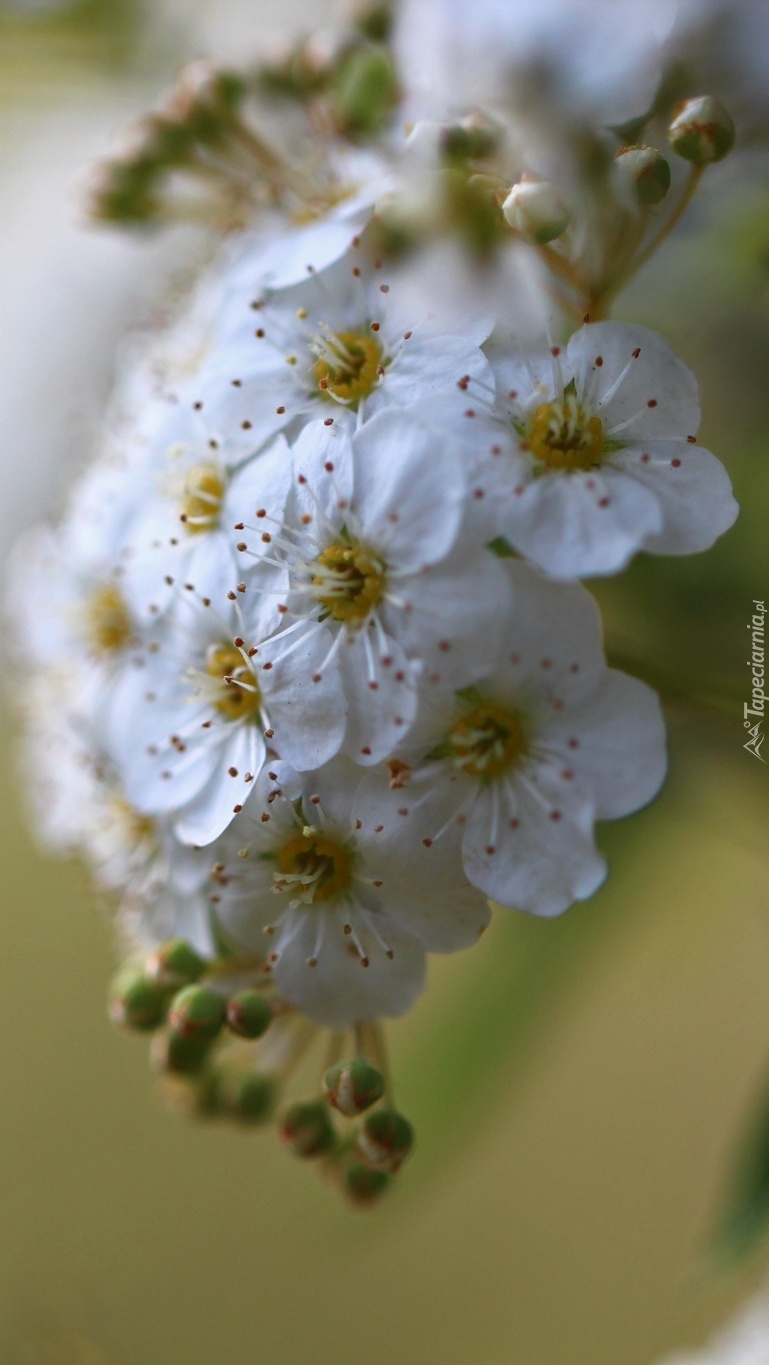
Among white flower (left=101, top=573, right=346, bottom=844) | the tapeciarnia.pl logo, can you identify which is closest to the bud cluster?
white flower (left=101, top=573, right=346, bottom=844)

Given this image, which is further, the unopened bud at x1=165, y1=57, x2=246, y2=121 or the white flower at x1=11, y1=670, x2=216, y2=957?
the unopened bud at x1=165, y1=57, x2=246, y2=121

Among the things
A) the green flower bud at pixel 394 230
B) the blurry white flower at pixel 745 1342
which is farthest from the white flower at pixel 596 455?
the blurry white flower at pixel 745 1342

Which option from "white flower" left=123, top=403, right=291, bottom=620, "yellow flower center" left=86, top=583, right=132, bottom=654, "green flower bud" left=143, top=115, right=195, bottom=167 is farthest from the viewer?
"green flower bud" left=143, top=115, right=195, bottom=167

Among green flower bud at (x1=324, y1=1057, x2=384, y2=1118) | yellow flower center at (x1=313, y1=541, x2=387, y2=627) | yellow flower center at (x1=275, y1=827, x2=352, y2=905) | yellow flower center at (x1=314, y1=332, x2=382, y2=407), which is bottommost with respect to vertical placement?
green flower bud at (x1=324, y1=1057, x2=384, y2=1118)

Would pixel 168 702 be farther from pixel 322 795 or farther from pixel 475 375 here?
pixel 475 375

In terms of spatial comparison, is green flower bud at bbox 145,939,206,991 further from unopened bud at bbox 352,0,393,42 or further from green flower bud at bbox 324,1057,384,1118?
unopened bud at bbox 352,0,393,42

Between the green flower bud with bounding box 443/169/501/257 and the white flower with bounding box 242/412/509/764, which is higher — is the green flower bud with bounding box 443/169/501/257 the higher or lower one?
the higher one
